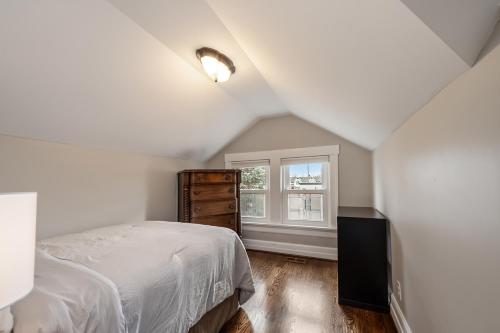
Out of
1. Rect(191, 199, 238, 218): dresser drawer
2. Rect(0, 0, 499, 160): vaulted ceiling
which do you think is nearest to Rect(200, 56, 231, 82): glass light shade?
Rect(0, 0, 499, 160): vaulted ceiling

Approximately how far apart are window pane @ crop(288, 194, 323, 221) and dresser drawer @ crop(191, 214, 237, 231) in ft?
3.13

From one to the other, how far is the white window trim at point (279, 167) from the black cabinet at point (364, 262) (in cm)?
114

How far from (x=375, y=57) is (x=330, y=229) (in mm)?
2715

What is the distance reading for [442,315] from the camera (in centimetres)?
103

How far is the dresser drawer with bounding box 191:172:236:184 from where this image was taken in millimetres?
3105

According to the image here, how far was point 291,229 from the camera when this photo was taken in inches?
138

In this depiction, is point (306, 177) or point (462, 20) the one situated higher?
point (462, 20)

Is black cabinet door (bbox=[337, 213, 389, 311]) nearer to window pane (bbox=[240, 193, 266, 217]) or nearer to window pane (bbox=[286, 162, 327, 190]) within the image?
window pane (bbox=[286, 162, 327, 190])

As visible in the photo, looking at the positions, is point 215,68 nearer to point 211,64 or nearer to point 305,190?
point 211,64

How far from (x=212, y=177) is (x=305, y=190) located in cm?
149

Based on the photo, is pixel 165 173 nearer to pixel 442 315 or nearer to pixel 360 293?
pixel 360 293

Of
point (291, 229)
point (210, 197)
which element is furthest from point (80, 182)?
point (291, 229)

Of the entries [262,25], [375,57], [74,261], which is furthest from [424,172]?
[74,261]

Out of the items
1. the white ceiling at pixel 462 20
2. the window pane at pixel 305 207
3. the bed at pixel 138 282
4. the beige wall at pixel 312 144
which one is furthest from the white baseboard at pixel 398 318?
the white ceiling at pixel 462 20
